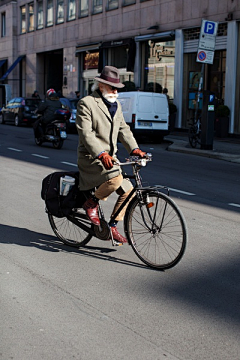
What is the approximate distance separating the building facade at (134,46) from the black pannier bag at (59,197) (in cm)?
1667

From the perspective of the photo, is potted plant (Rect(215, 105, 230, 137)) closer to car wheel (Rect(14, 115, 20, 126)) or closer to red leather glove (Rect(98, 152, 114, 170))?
car wheel (Rect(14, 115, 20, 126))

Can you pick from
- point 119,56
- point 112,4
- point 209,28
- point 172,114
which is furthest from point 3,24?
point 209,28

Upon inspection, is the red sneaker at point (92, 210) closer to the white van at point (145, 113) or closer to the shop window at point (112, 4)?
the white van at point (145, 113)

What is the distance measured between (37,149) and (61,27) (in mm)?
23269

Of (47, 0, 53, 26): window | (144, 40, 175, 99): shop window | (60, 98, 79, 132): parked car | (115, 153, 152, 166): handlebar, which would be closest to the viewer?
(115, 153, 152, 166): handlebar

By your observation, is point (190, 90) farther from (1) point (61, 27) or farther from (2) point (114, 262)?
(2) point (114, 262)

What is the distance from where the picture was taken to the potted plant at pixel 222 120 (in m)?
22.8

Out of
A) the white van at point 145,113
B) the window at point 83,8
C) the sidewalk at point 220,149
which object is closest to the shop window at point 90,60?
the window at point 83,8

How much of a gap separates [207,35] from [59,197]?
43.1ft

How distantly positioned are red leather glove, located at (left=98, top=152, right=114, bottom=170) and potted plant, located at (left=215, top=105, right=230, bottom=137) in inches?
716

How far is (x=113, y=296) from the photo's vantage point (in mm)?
4566

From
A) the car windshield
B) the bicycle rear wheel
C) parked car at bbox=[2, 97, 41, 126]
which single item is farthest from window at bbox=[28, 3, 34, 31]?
the bicycle rear wheel

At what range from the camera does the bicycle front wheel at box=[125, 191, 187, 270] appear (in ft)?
16.9

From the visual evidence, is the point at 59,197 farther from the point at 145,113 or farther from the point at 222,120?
the point at 222,120
